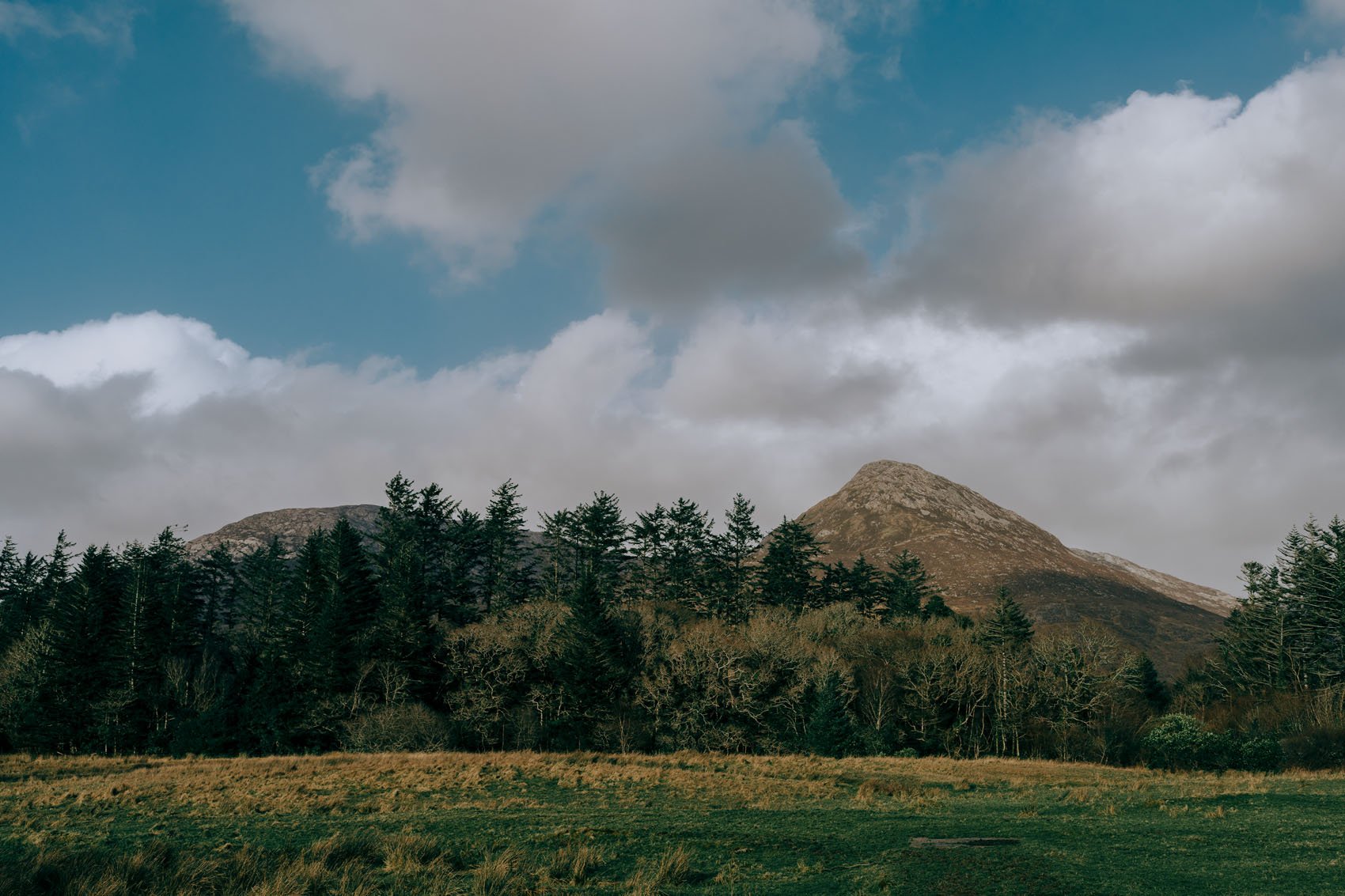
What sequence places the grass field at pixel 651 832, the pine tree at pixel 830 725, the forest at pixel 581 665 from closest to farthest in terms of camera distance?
the grass field at pixel 651 832 → the pine tree at pixel 830 725 → the forest at pixel 581 665

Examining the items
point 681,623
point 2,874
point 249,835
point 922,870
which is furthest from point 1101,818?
point 681,623

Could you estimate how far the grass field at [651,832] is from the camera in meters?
13.8

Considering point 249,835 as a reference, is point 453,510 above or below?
above

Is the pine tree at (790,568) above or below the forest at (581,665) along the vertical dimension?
above

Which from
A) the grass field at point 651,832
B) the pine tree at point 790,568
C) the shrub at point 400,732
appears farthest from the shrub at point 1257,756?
the shrub at point 400,732

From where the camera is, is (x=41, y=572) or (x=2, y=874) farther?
(x=41, y=572)

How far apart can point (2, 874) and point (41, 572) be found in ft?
322

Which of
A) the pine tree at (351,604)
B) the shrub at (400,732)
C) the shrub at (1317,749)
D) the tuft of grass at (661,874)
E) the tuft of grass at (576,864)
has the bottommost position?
the shrub at (400,732)

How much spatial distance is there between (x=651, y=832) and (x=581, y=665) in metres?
39.8

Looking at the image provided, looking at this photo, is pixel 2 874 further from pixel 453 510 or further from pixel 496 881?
pixel 453 510

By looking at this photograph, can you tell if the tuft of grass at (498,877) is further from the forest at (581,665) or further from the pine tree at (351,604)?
the pine tree at (351,604)

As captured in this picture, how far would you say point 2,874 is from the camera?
1244cm

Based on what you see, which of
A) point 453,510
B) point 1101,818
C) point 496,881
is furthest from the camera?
point 453,510

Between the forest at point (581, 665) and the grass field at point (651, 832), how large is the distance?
18.7 metres
